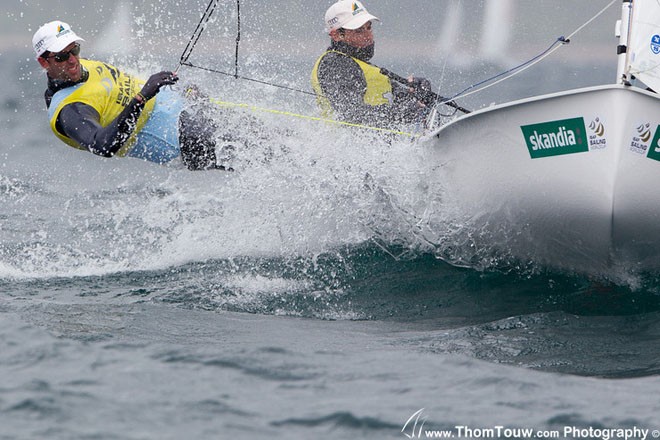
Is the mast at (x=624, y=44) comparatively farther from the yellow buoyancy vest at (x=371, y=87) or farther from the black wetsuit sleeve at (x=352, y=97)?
the yellow buoyancy vest at (x=371, y=87)

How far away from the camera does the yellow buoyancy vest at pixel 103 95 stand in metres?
5.25

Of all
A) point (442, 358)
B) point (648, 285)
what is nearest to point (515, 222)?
point (648, 285)

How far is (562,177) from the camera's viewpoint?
4543mm

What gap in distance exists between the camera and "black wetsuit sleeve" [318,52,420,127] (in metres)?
6.01

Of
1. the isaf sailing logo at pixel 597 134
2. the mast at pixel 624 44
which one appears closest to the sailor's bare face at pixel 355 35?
the mast at pixel 624 44

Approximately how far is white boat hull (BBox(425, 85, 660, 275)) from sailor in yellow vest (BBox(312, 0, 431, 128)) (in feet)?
3.25

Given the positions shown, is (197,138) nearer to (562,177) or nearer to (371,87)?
(371,87)

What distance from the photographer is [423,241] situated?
5352 mm

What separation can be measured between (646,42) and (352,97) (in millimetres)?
1980

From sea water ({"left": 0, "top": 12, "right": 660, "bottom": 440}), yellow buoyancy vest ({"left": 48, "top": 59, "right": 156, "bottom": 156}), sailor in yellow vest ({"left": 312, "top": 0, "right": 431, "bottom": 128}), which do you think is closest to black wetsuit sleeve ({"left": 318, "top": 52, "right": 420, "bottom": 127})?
sailor in yellow vest ({"left": 312, "top": 0, "right": 431, "bottom": 128})

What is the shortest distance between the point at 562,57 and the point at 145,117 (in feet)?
59.1

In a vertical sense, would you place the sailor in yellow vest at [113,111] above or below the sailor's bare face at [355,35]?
→ below

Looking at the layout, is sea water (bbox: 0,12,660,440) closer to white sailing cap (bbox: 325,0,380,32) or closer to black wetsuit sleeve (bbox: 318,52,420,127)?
black wetsuit sleeve (bbox: 318,52,420,127)

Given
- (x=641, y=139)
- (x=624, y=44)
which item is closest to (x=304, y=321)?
(x=641, y=139)
